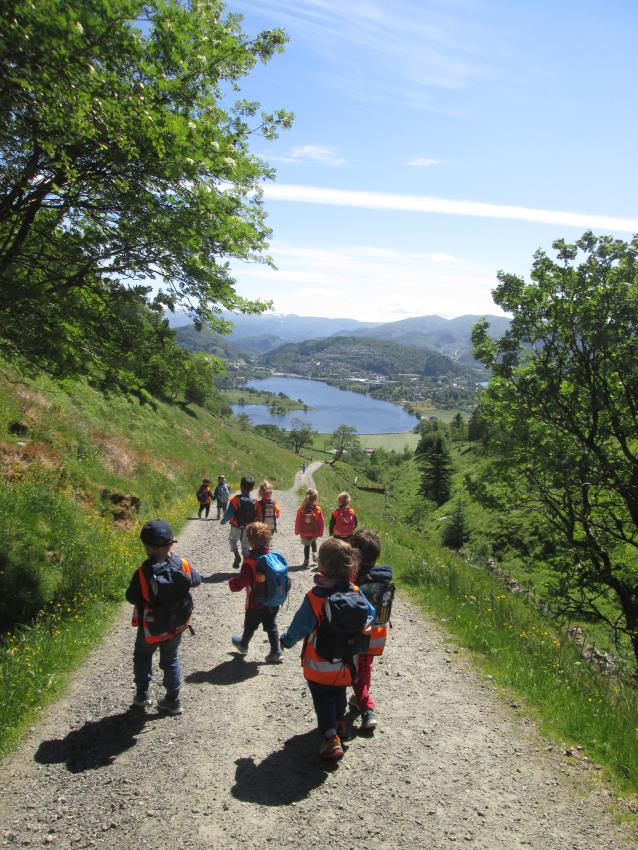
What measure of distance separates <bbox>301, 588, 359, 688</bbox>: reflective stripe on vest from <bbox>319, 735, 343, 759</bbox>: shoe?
0.57 meters

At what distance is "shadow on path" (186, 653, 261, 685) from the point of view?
611cm

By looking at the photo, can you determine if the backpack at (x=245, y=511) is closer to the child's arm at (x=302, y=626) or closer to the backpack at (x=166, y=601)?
the backpack at (x=166, y=601)

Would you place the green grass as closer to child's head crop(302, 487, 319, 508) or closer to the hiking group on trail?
the hiking group on trail

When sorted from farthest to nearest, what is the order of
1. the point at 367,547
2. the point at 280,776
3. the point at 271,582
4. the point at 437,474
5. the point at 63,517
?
the point at 437,474 → the point at 63,517 → the point at 271,582 → the point at 367,547 → the point at 280,776

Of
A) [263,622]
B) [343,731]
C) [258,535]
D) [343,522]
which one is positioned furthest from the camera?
[343,522]

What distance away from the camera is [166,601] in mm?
4992

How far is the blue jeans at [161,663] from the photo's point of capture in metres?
5.21

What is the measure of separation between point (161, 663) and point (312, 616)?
6.76 feet

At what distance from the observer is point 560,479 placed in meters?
12.5

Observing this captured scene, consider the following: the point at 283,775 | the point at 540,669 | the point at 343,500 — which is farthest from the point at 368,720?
the point at 343,500

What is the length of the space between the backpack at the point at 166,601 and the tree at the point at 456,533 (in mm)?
38032

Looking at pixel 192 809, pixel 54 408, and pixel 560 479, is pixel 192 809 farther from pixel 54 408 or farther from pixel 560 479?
pixel 54 408

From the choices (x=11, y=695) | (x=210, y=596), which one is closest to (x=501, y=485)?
(x=210, y=596)

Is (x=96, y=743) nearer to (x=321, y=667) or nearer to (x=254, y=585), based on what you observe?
Result: (x=254, y=585)
